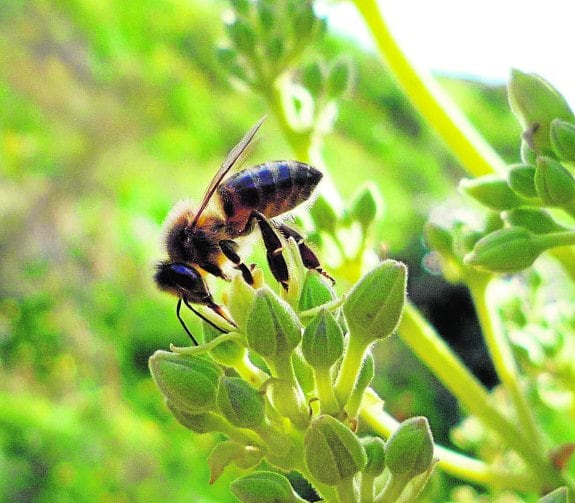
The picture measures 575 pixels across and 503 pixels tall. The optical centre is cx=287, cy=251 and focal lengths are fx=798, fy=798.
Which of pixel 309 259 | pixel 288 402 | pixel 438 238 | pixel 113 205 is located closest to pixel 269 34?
pixel 438 238

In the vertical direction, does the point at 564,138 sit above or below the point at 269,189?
below

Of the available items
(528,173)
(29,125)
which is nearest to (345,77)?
(528,173)

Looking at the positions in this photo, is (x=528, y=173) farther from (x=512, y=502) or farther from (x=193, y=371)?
(x=512, y=502)

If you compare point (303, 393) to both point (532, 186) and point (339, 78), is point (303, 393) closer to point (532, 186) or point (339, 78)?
point (532, 186)

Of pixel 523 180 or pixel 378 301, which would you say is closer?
pixel 378 301

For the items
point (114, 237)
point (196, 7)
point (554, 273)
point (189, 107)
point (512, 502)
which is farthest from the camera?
point (196, 7)

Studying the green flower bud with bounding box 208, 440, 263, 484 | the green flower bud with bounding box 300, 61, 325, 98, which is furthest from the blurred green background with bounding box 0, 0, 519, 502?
the green flower bud with bounding box 208, 440, 263, 484
